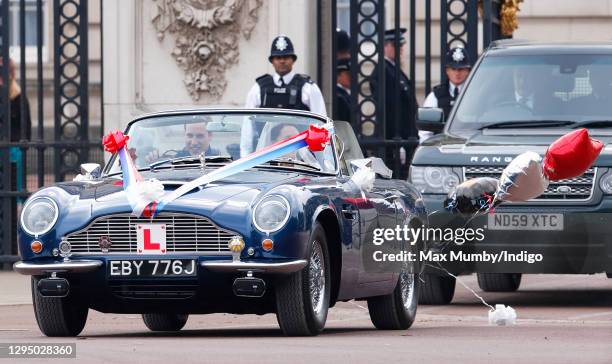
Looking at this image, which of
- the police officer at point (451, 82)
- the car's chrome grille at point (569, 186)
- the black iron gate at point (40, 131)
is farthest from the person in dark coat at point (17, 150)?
the car's chrome grille at point (569, 186)

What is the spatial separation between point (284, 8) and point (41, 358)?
31.2 ft

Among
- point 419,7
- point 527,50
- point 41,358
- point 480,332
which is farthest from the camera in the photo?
point 419,7

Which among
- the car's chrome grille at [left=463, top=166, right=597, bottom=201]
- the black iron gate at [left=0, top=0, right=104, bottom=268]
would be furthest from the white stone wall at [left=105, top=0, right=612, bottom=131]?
the car's chrome grille at [left=463, top=166, right=597, bottom=201]

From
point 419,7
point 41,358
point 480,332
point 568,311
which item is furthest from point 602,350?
point 419,7

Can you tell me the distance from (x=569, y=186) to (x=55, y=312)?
4197 millimetres

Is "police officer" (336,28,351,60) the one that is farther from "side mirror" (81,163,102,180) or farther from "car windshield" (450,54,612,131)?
"side mirror" (81,163,102,180)

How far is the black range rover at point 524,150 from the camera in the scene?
45.2ft

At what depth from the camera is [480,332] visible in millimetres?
11898

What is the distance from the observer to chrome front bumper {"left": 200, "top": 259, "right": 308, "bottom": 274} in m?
10.8

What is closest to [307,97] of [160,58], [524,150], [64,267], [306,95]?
[306,95]

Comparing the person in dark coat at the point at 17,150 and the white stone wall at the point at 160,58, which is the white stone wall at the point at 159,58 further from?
the person in dark coat at the point at 17,150

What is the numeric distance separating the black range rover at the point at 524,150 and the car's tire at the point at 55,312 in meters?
3.44

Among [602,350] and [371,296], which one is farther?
[371,296]

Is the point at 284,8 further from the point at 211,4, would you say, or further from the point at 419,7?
the point at 419,7
